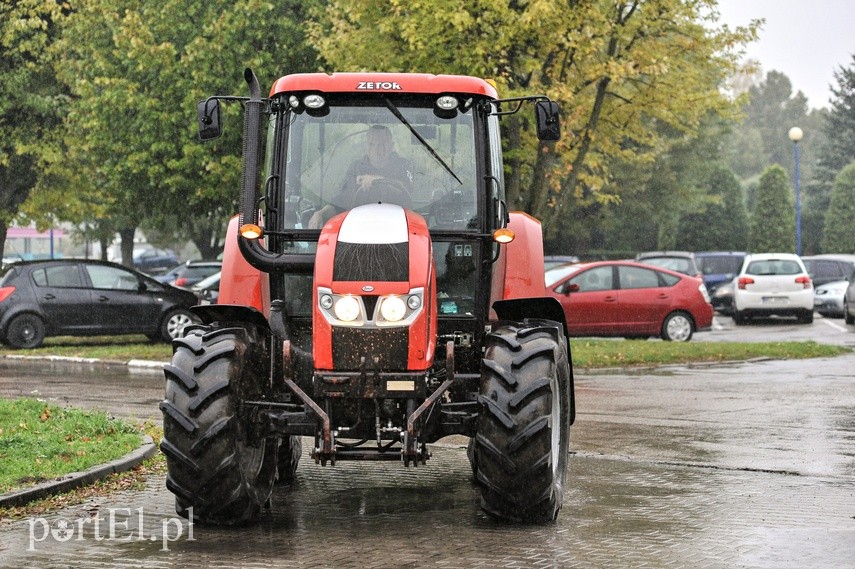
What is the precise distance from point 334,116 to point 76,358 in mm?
16011

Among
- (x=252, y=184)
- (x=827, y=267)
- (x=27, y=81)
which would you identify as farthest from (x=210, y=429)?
(x=827, y=267)

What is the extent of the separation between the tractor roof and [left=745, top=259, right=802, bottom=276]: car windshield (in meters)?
27.0

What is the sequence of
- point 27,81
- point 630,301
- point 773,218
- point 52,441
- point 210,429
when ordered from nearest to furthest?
point 210,429 < point 52,441 < point 630,301 < point 27,81 < point 773,218

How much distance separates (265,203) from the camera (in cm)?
929

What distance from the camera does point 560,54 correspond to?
26297 millimetres

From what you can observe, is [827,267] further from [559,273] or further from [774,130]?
[774,130]

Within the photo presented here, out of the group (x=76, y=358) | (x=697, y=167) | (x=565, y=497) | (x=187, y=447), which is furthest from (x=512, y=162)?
(x=697, y=167)

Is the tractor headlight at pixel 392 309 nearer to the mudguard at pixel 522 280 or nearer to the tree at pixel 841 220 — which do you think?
the mudguard at pixel 522 280

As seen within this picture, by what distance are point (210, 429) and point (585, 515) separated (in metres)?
A: 2.53

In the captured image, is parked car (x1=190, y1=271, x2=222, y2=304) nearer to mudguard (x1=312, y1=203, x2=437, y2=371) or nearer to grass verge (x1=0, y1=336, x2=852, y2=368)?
grass verge (x1=0, y1=336, x2=852, y2=368)

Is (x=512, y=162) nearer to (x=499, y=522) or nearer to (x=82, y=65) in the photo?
(x=82, y=65)

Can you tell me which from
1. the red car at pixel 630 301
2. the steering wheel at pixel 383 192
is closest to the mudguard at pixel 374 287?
the steering wheel at pixel 383 192

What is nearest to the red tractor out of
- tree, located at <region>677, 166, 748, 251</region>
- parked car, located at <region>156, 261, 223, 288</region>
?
parked car, located at <region>156, 261, 223, 288</region>

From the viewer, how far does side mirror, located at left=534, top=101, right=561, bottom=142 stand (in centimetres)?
954
